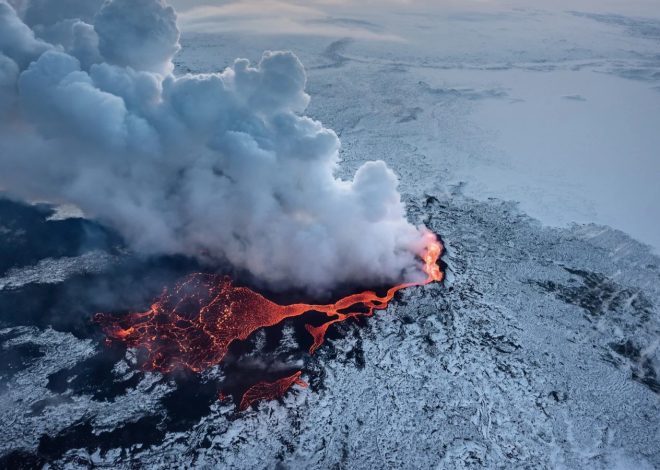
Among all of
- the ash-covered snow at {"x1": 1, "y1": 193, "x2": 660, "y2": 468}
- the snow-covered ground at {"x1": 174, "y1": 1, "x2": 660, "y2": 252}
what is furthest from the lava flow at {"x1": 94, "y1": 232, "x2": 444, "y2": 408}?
the snow-covered ground at {"x1": 174, "y1": 1, "x2": 660, "y2": 252}

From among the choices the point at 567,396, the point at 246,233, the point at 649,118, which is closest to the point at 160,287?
the point at 246,233

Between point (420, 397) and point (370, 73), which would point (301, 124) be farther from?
point (370, 73)

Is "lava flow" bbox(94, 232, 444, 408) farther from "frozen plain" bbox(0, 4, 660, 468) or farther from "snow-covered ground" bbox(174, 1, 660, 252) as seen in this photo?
"snow-covered ground" bbox(174, 1, 660, 252)

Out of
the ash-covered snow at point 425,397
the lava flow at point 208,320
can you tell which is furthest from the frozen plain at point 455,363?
the lava flow at point 208,320

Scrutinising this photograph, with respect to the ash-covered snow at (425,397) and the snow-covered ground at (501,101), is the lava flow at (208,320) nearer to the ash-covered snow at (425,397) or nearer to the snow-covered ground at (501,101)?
the ash-covered snow at (425,397)

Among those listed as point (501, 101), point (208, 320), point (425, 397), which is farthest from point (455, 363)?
point (501, 101)
